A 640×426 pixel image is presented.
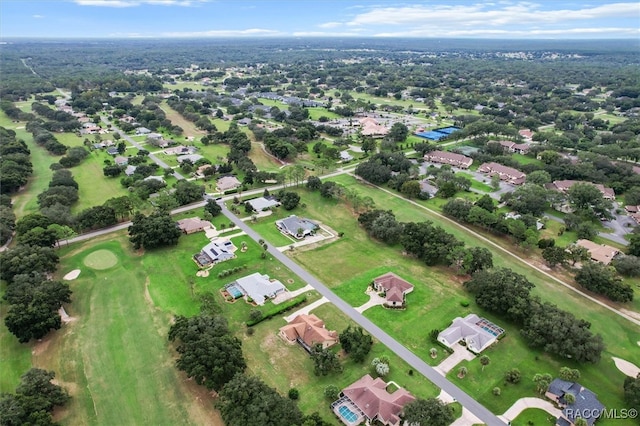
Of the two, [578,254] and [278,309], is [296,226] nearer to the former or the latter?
[278,309]

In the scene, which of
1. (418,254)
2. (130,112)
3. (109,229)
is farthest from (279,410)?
(130,112)

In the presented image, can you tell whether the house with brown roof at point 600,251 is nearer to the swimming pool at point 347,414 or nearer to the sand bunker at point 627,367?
the sand bunker at point 627,367

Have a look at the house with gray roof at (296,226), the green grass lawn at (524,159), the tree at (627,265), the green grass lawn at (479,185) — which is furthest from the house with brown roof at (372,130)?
the tree at (627,265)

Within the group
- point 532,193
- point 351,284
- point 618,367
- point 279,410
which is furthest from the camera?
point 532,193

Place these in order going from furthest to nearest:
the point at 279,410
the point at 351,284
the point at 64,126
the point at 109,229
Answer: the point at 64,126 < the point at 109,229 < the point at 351,284 < the point at 279,410

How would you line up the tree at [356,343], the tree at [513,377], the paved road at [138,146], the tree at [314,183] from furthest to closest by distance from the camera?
the paved road at [138,146], the tree at [314,183], the tree at [356,343], the tree at [513,377]

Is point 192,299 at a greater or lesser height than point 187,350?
lesser

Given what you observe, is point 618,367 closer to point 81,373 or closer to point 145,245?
point 81,373
